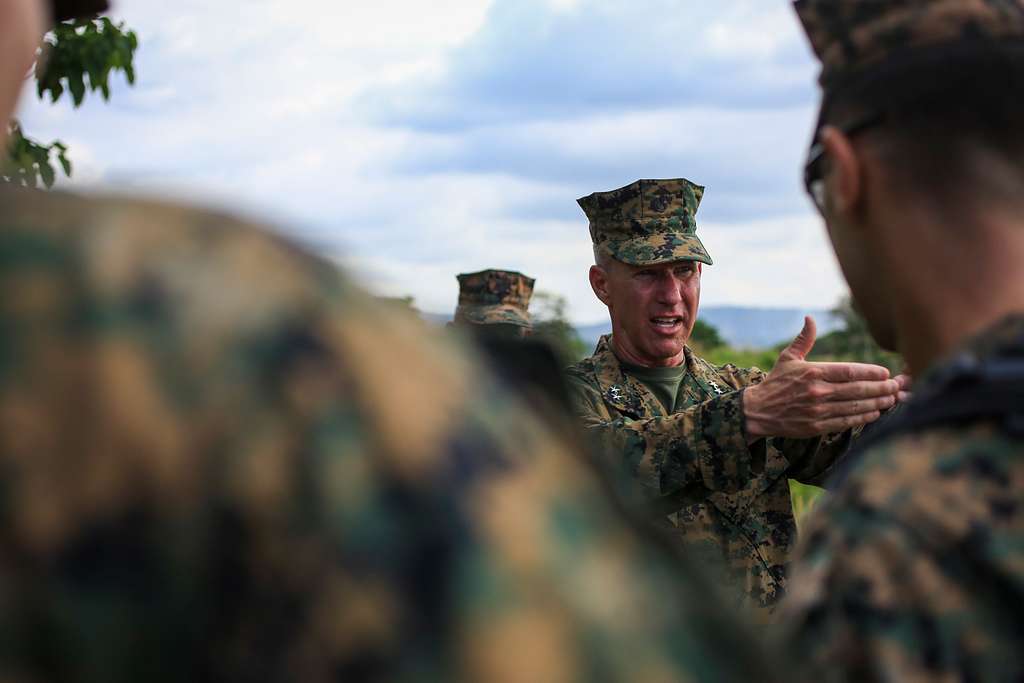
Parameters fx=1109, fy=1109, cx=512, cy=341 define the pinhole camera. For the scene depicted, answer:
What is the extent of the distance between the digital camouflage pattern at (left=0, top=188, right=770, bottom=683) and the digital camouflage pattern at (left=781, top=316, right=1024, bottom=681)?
2.49 ft

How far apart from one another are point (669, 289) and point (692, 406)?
0.59 metres

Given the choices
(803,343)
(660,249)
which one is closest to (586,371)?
(660,249)

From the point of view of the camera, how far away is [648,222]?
510 cm

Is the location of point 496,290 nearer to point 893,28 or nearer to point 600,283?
point 600,283

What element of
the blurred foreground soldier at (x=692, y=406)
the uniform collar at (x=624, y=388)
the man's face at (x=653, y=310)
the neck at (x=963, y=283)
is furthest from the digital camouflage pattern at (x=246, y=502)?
the man's face at (x=653, y=310)

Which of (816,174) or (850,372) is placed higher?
(816,174)

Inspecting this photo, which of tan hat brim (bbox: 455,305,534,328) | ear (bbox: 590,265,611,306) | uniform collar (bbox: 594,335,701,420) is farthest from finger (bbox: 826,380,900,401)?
tan hat brim (bbox: 455,305,534,328)

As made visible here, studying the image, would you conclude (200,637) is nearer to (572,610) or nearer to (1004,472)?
(572,610)

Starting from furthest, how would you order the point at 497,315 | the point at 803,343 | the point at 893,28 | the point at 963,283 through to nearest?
the point at 497,315, the point at 803,343, the point at 893,28, the point at 963,283

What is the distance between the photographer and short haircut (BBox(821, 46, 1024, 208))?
1565 mm

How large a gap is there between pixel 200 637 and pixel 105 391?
0.45 ft

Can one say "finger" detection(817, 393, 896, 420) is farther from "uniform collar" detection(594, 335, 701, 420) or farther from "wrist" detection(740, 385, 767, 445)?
"uniform collar" detection(594, 335, 701, 420)

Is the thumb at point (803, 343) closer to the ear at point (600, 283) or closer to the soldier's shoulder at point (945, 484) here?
the ear at point (600, 283)

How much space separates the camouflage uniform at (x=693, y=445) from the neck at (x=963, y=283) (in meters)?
1.85
